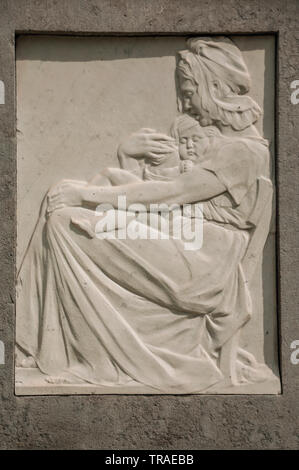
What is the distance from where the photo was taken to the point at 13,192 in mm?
4480

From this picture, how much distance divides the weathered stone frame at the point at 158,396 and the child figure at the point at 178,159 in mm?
396

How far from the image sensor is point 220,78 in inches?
179

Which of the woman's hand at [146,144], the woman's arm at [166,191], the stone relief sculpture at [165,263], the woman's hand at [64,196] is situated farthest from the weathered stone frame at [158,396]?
the woman's hand at [146,144]

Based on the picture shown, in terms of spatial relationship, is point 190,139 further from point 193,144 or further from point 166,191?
point 166,191

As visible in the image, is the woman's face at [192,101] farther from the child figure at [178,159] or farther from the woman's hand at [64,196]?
the woman's hand at [64,196]

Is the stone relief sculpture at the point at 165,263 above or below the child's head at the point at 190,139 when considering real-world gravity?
below

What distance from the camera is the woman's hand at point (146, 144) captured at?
4508mm

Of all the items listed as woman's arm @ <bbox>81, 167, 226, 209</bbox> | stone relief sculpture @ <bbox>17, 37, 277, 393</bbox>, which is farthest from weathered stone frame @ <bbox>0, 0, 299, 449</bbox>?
woman's arm @ <bbox>81, 167, 226, 209</bbox>

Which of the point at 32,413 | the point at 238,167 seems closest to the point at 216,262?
the point at 238,167

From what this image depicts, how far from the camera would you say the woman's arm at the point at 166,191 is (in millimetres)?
4484

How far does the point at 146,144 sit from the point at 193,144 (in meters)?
0.25

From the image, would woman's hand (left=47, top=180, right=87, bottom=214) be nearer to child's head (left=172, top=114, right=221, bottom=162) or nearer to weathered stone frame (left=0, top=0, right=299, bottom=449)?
weathered stone frame (left=0, top=0, right=299, bottom=449)

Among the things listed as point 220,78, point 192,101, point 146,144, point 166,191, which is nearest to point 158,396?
point 166,191

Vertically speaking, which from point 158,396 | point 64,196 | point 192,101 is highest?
point 192,101
